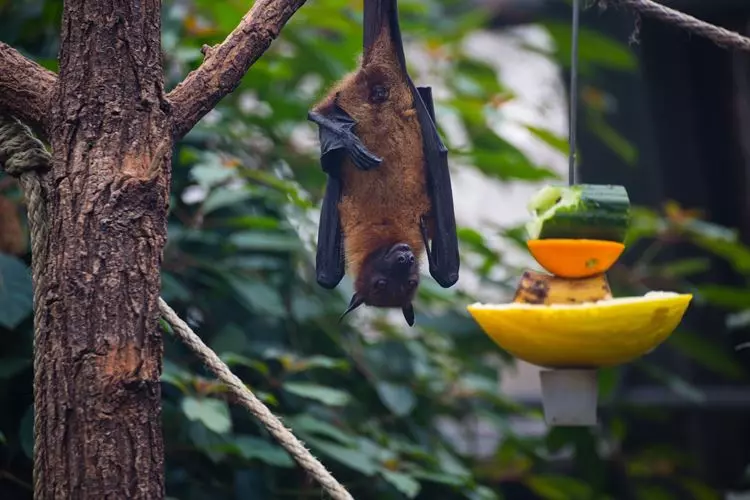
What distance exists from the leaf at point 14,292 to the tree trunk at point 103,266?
766 millimetres

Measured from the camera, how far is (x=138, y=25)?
5.05 feet

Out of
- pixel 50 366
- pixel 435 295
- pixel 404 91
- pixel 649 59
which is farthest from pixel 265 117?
pixel 649 59

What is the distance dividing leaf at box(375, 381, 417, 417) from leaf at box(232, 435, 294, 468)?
1.79ft

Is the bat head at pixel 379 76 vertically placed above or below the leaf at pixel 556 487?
above

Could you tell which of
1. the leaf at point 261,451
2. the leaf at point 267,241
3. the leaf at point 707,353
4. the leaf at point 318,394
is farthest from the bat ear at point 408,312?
Result: the leaf at point 707,353

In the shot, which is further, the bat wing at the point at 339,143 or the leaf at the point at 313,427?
the leaf at the point at 313,427

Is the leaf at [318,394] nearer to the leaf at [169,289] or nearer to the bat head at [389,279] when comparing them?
the leaf at [169,289]

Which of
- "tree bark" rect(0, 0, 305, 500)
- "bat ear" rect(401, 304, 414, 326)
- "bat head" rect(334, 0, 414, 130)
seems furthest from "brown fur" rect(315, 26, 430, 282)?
"tree bark" rect(0, 0, 305, 500)

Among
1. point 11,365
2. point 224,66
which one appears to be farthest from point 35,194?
point 11,365

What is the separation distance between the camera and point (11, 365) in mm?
2291

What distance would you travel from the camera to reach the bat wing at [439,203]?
5.76 ft

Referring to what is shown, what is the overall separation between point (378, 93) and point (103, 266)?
0.62 meters

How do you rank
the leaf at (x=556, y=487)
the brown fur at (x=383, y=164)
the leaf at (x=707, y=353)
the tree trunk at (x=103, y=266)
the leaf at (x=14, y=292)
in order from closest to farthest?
the tree trunk at (x=103, y=266) < the brown fur at (x=383, y=164) < the leaf at (x=14, y=292) < the leaf at (x=556, y=487) < the leaf at (x=707, y=353)

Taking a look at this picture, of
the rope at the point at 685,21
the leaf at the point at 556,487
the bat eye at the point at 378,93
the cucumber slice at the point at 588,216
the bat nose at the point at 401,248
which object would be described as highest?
the rope at the point at 685,21
